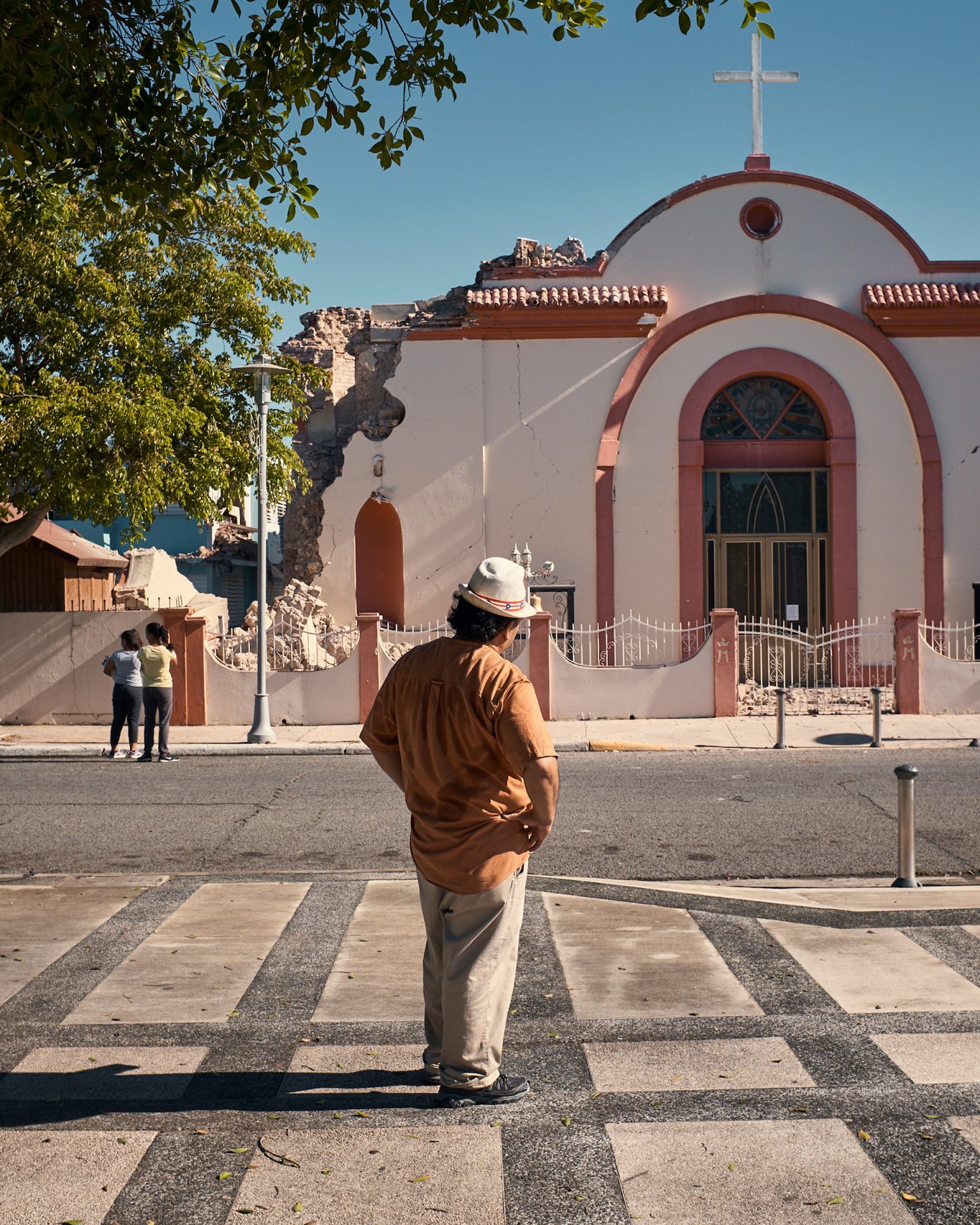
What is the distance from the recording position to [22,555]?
74.9 ft

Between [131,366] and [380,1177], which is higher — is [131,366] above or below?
above

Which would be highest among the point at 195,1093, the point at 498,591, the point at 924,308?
the point at 924,308

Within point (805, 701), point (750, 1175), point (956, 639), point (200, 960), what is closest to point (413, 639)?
point (805, 701)

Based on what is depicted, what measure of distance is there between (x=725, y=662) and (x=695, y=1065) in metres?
14.1

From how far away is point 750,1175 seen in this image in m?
3.71

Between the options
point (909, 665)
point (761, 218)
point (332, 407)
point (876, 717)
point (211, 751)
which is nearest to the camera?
point (876, 717)

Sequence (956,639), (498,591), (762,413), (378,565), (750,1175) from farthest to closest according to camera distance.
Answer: (378,565)
(762,413)
(956,639)
(498,591)
(750,1175)

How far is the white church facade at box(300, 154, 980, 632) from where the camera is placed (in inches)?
875

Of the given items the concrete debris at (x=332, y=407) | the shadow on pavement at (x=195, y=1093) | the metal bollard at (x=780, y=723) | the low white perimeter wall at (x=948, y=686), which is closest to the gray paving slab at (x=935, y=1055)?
the shadow on pavement at (x=195, y=1093)

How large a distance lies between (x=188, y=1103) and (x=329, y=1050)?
0.67m

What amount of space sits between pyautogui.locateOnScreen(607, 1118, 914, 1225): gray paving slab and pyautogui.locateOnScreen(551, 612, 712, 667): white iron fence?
16.3 metres

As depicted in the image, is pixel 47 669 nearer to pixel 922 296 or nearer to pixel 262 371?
pixel 262 371

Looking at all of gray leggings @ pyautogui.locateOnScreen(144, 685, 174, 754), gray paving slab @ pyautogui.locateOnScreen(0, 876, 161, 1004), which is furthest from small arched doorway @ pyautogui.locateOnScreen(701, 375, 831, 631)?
gray paving slab @ pyautogui.locateOnScreen(0, 876, 161, 1004)

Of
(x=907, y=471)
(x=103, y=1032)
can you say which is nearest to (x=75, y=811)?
(x=103, y=1032)
